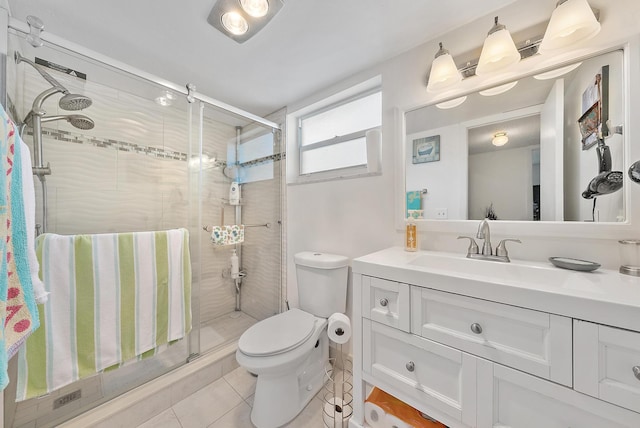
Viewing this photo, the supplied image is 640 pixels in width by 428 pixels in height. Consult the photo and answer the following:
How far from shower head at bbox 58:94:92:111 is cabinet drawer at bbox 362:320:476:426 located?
1.88 meters

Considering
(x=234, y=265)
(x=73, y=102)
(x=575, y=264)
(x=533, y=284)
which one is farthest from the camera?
(x=234, y=265)

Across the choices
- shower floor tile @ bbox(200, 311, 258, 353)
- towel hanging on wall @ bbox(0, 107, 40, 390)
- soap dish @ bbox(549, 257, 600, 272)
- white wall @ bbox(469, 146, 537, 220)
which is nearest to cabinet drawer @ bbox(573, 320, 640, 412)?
soap dish @ bbox(549, 257, 600, 272)

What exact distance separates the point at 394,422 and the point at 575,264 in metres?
0.95

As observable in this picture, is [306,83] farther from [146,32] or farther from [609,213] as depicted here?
[609,213]

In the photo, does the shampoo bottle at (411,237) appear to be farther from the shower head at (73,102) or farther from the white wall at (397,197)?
the shower head at (73,102)

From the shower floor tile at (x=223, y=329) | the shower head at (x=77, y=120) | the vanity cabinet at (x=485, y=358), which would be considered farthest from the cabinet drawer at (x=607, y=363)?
the shower head at (x=77, y=120)

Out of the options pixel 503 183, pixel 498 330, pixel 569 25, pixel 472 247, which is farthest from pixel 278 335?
pixel 569 25

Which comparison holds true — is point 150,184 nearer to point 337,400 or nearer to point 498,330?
point 337,400

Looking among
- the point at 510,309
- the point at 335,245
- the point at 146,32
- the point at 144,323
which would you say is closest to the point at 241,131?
the point at 146,32

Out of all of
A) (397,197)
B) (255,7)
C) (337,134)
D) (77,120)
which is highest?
(255,7)

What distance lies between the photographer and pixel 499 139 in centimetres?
112

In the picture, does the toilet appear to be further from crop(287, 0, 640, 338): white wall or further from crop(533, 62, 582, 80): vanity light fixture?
crop(533, 62, 582, 80): vanity light fixture

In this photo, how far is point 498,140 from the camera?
112 centimetres

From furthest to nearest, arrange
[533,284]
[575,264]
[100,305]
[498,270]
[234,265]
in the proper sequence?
[234,265] → [100,305] → [498,270] → [575,264] → [533,284]
